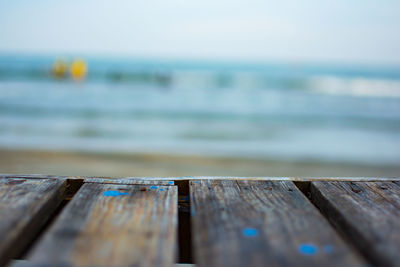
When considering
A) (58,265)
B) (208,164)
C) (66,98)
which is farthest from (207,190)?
(66,98)

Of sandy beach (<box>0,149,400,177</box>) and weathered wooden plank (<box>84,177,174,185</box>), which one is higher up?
weathered wooden plank (<box>84,177,174,185</box>)

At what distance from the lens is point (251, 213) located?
918mm

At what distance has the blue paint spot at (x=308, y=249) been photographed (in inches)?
28.5

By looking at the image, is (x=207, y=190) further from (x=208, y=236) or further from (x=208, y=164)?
(x=208, y=164)

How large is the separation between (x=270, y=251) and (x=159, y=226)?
254 mm

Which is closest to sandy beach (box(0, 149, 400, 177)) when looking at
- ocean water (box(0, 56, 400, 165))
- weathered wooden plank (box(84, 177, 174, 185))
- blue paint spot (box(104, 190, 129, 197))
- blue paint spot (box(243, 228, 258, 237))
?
ocean water (box(0, 56, 400, 165))

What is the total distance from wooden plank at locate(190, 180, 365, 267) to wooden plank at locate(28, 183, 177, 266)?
0.24 feet

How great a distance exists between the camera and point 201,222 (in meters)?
0.85

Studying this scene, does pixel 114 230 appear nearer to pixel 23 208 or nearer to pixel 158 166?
pixel 23 208

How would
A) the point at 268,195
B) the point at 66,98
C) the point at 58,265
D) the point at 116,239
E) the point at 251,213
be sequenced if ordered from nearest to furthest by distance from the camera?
the point at 58,265
the point at 116,239
the point at 251,213
the point at 268,195
the point at 66,98

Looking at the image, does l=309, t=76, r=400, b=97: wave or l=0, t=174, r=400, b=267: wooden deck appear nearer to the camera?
l=0, t=174, r=400, b=267: wooden deck

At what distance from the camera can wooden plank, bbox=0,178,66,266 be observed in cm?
77

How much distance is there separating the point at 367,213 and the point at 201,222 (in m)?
0.43

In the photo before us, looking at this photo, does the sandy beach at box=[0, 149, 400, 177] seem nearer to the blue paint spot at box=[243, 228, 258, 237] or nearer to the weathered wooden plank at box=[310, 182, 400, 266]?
the weathered wooden plank at box=[310, 182, 400, 266]
